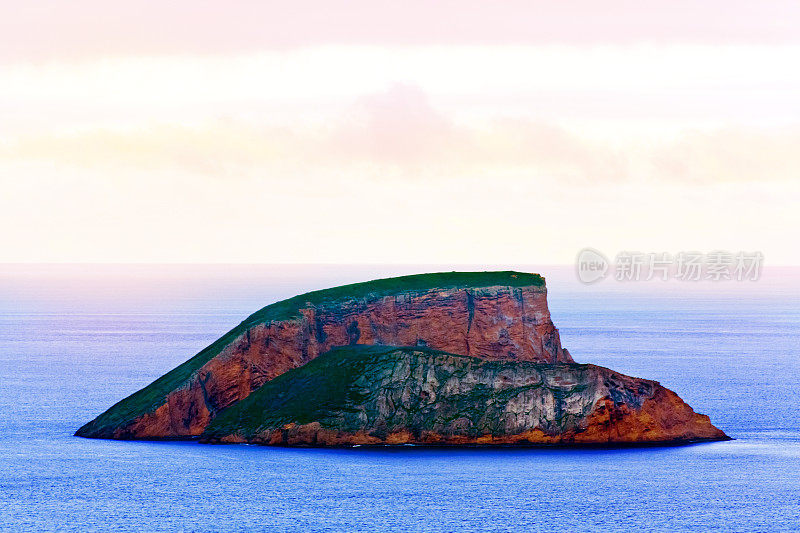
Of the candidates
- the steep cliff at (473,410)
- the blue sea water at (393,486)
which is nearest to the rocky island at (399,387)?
the steep cliff at (473,410)

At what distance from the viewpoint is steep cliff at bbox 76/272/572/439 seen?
132750 mm

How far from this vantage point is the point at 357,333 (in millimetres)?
142750

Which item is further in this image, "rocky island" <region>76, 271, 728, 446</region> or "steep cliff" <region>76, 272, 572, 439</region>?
"steep cliff" <region>76, 272, 572, 439</region>

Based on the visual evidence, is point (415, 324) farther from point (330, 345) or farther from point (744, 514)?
point (744, 514)

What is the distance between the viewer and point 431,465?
114750 mm

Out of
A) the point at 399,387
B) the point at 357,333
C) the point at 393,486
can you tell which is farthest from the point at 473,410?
the point at 357,333

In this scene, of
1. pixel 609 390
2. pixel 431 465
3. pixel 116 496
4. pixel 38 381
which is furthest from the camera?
pixel 38 381

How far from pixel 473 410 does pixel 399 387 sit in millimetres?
8051

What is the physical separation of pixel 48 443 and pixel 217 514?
36211mm

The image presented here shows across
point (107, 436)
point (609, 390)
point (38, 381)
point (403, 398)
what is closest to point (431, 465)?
point (403, 398)

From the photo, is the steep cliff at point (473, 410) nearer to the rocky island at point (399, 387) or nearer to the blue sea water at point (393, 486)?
the rocky island at point (399, 387)

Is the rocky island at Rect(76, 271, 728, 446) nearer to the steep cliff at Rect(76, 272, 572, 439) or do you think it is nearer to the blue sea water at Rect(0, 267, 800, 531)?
the steep cliff at Rect(76, 272, 572, 439)

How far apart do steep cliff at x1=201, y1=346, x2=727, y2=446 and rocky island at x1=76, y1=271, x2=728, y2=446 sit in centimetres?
12

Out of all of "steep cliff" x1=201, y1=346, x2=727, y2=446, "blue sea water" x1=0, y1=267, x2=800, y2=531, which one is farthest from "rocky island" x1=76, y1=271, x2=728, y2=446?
"blue sea water" x1=0, y1=267, x2=800, y2=531
